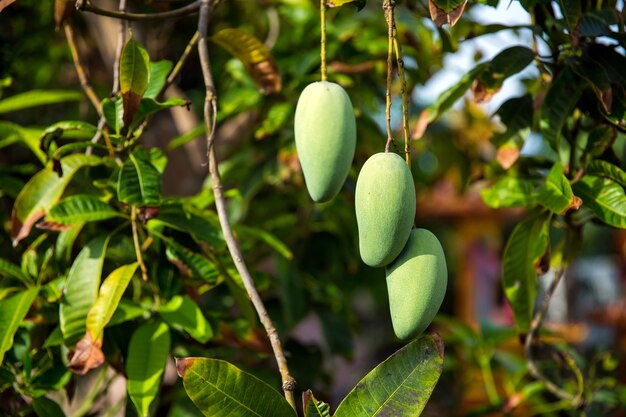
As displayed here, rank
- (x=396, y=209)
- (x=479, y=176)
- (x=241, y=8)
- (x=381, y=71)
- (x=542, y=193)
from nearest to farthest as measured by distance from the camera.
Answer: (x=396, y=209)
(x=542, y=193)
(x=479, y=176)
(x=381, y=71)
(x=241, y=8)

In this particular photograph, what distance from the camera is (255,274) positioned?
137 centimetres

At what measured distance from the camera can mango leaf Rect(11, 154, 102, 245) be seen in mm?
983

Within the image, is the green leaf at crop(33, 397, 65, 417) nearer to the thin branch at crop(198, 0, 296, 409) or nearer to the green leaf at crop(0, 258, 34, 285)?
the green leaf at crop(0, 258, 34, 285)

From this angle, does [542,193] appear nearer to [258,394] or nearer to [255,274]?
[258,394]

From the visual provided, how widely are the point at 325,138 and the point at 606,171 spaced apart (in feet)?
1.64

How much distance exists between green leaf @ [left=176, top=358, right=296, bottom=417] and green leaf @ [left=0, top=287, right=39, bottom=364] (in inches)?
12.2

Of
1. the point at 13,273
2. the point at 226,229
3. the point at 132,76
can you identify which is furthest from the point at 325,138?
the point at 13,273

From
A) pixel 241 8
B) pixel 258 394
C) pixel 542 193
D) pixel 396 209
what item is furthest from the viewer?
pixel 241 8

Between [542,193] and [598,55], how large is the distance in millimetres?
198

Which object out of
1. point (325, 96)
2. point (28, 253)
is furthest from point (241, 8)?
point (325, 96)

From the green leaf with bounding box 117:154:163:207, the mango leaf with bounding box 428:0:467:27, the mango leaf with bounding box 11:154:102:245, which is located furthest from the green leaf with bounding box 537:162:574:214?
the mango leaf with bounding box 11:154:102:245

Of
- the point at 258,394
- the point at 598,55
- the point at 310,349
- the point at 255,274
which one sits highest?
the point at 598,55

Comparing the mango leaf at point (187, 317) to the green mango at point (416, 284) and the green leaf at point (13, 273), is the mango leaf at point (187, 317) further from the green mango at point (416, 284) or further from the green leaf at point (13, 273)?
the green mango at point (416, 284)

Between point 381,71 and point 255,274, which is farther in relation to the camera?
point 381,71
